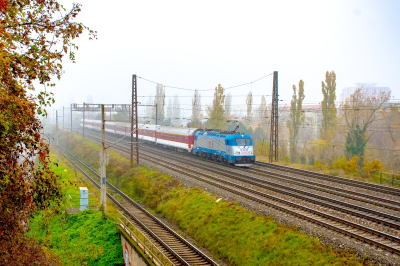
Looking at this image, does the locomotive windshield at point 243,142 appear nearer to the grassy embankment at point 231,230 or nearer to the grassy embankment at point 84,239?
the grassy embankment at point 231,230

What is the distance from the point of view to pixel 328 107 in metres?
45.8

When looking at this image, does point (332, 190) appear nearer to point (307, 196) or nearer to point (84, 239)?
point (307, 196)

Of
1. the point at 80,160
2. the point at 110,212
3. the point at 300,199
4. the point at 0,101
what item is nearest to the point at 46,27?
the point at 0,101

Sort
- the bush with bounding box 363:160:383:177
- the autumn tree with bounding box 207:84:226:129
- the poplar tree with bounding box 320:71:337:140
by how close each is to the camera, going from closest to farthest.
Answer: the bush with bounding box 363:160:383:177
the poplar tree with bounding box 320:71:337:140
the autumn tree with bounding box 207:84:226:129

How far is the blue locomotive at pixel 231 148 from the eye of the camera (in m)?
27.3

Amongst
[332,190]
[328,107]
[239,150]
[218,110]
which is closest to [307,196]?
[332,190]

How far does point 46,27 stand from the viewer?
7.30 metres

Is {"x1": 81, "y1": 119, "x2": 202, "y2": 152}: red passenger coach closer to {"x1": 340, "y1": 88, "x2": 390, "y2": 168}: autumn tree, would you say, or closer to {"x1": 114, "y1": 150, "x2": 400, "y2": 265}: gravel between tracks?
{"x1": 114, "y1": 150, "x2": 400, "y2": 265}: gravel between tracks

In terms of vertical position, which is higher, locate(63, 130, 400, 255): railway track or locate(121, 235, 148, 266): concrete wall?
locate(63, 130, 400, 255): railway track

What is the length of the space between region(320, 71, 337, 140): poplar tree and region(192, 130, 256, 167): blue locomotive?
20.4m

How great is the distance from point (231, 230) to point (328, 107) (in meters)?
36.3

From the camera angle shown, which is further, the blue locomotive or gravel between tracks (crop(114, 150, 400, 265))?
the blue locomotive

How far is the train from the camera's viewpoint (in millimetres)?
27453

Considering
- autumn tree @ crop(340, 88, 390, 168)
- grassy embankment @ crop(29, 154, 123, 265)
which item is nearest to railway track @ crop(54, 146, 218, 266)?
grassy embankment @ crop(29, 154, 123, 265)
